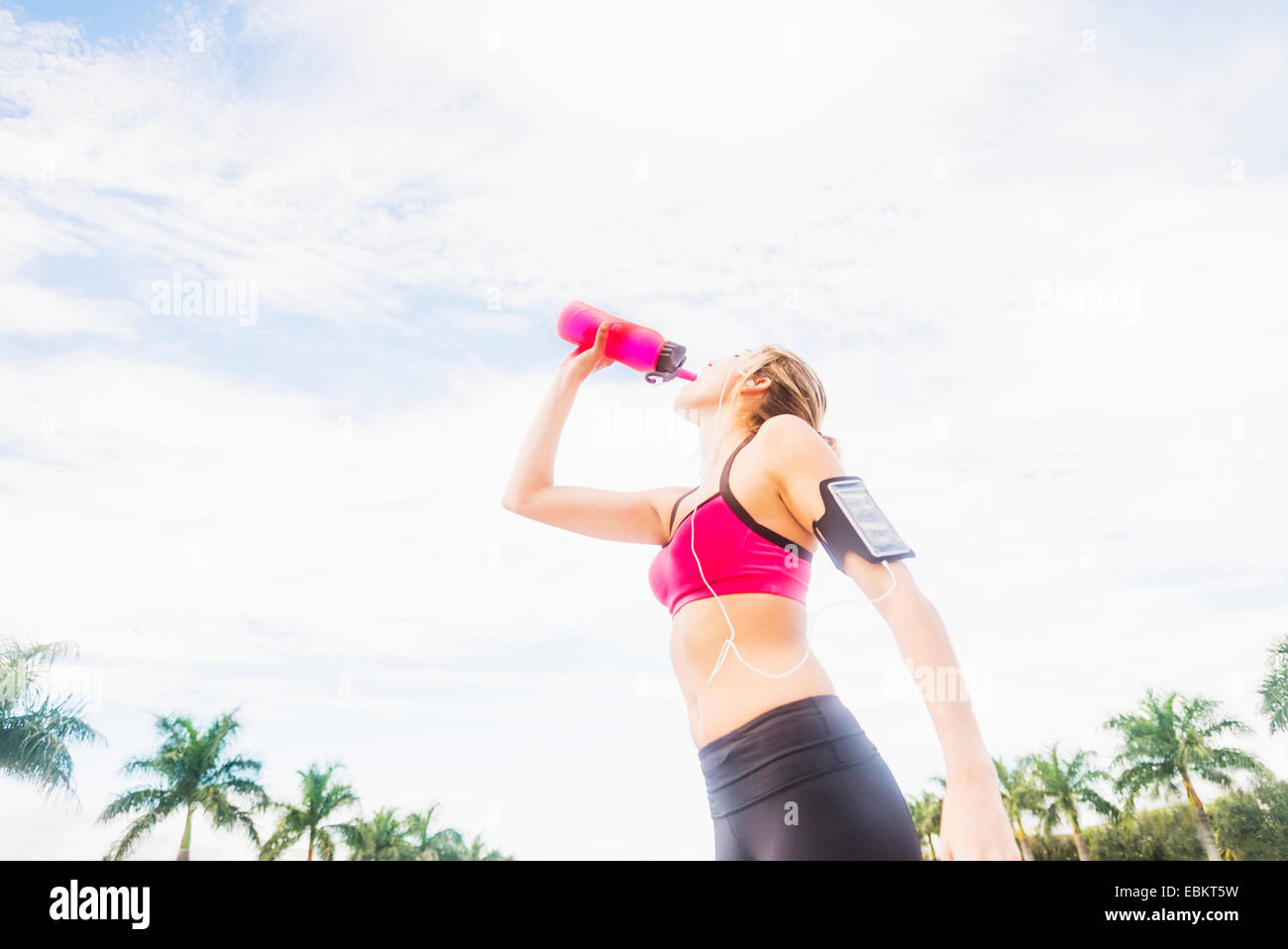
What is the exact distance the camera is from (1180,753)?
26844mm

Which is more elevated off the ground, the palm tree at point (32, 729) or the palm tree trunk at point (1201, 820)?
the palm tree at point (32, 729)

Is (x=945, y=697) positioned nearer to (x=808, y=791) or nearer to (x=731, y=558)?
(x=808, y=791)

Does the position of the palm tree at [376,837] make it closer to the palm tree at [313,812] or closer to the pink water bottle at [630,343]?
the palm tree at [313,812]

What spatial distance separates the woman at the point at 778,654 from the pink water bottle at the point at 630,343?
0.13 meters

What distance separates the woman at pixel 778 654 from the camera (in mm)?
1489

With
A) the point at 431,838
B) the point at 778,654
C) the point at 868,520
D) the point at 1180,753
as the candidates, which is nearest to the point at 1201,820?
the point at 1180,753

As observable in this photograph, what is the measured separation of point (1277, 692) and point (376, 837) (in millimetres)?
29612

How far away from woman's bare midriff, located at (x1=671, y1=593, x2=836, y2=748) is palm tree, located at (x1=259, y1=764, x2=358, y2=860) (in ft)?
95.7

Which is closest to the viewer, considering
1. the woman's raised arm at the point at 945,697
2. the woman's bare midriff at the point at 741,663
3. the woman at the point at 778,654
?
the woman's raised arm at the point at 945,697

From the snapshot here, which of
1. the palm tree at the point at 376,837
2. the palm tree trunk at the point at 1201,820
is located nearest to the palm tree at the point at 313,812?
the palm tree at the point at 376,837

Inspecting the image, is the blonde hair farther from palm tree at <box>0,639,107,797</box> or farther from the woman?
palm tree at <box>0,639,107,797</box>

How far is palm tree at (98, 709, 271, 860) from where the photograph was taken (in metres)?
24.7
